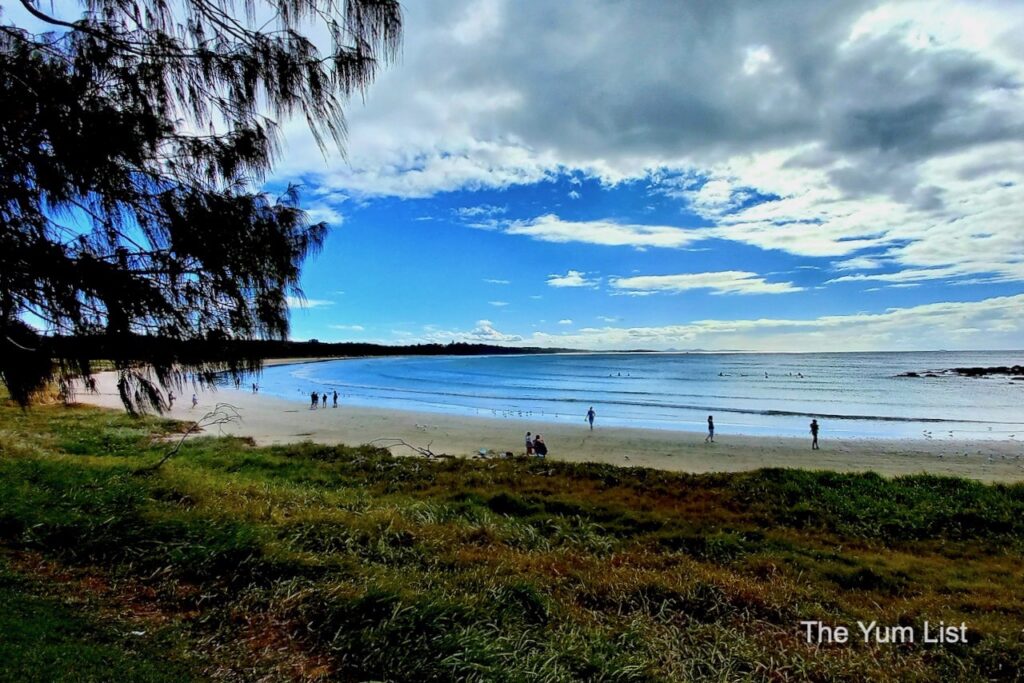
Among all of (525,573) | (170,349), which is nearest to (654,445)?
(525,573)

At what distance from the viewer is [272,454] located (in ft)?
48.3

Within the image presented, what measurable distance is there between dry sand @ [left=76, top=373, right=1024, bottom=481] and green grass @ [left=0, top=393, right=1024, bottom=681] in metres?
8.38

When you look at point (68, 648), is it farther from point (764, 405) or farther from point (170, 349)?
point (764, 405)

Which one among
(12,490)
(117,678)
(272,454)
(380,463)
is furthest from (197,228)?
(272,454)

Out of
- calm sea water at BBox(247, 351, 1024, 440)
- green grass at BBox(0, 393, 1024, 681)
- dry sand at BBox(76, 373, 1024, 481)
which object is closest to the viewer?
green grass at BBox(0, 393, 1024, 681)

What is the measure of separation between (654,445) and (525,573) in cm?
1748

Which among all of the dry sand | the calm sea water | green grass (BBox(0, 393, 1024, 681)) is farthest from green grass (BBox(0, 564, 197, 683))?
the calm sea water

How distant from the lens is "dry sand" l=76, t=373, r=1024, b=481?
59.2 feet

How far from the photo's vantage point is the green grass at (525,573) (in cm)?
360

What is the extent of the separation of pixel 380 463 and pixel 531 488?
4458 millimetres

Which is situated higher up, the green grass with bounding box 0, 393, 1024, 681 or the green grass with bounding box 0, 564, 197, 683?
the green grass with bounding box 0, 564, 197, 683

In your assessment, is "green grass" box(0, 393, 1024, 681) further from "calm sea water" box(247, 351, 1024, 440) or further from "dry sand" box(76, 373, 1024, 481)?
"calm sea water" box(247, 351, 1024, 440)

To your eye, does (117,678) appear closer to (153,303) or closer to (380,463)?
(153,303)

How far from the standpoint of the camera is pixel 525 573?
5.06m
